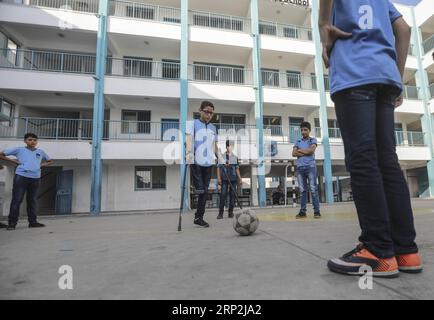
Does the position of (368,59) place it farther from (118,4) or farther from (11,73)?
(118,4)

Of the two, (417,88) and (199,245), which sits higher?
(417,88)

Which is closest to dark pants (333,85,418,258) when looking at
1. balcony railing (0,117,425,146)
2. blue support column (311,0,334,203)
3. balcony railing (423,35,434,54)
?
balcony railing (0,117,425,146)

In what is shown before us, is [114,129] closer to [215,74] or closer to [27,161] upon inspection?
[215,74]

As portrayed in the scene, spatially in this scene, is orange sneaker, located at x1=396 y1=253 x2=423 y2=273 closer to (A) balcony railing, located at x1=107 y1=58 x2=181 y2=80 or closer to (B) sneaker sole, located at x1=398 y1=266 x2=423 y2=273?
(B) sneaker sole, located at x1=398 y1=266 x2=423 y2=273

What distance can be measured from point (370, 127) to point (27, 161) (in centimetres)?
606

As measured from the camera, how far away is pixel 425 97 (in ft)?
61.7

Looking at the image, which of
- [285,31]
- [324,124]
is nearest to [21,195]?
[324,124]

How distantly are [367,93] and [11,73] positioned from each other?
49.1 feet

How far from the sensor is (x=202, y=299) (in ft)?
4.24

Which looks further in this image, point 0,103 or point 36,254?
point 0,103

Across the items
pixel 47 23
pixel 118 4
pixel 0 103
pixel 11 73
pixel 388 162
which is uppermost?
pixel 118 4

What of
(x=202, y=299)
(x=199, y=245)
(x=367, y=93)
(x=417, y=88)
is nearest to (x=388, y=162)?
(x=367, y=93)
